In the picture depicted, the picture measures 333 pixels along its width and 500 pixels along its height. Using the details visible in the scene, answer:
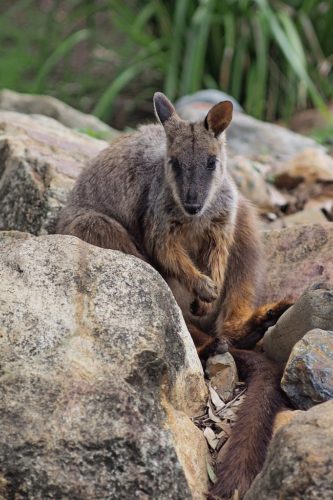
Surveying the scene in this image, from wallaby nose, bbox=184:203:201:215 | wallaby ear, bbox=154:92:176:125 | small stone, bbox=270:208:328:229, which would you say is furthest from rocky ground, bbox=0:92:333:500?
small stone, bbox=270:208:328:229

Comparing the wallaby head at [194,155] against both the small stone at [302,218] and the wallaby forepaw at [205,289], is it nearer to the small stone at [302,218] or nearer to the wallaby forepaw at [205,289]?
the wallaby forepaw at [205,289]

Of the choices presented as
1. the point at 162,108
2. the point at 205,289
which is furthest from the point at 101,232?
the point at 162,108

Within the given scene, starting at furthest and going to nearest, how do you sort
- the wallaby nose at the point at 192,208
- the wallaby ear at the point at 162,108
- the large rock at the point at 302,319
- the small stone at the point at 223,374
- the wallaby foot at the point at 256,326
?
1. the wallaby ear at the point at 162,108
2. the wallaby foot at the point at 256,326
3. the wallaby nose at the point at 192,208
4. the small stone at the point at 223,374
5. the large rock at the point at 302,319

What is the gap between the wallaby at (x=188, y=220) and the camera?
16.1 ft

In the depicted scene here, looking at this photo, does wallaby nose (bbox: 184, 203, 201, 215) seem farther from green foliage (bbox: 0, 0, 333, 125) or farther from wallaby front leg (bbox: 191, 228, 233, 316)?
green foliage (bbox: 0, 0, 333, 125)

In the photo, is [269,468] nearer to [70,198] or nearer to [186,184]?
[186,184]

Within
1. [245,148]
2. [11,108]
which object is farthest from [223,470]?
[11,108]

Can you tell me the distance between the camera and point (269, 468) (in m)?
3.12

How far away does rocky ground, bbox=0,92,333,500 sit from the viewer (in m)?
3.24

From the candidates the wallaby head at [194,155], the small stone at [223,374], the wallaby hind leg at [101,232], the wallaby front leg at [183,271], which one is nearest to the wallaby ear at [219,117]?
the wallaby head at [194,155]

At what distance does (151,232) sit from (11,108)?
510cm

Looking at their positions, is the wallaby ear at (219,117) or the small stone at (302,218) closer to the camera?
the wallaby ear at (219,117)

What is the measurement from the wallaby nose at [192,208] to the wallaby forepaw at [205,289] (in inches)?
17.5

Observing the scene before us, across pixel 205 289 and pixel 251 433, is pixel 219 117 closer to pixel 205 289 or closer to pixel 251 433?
pixel 205 289
